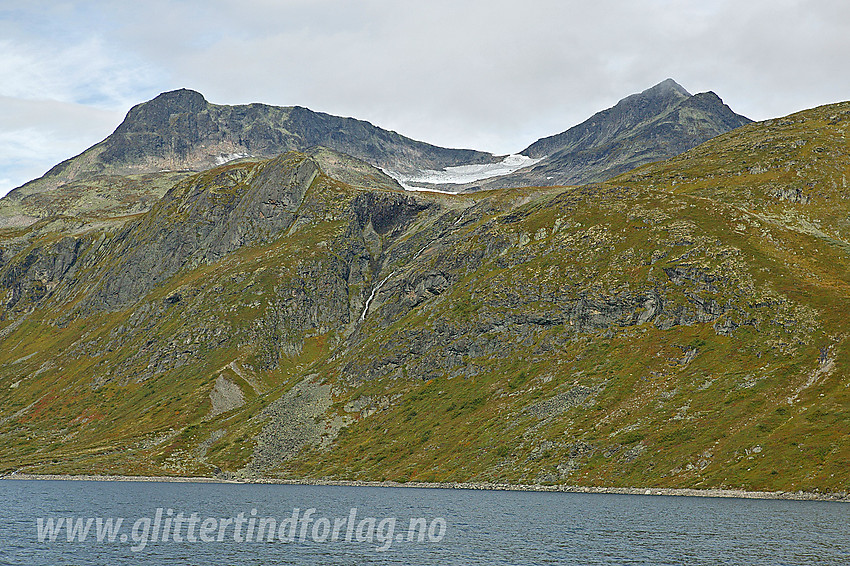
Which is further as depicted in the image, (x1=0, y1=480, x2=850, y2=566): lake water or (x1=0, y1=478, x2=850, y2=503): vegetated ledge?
(x1=0, y1=478, x2=850, y2=503): vegetated ledge

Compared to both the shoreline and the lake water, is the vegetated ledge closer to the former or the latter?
the shoreline

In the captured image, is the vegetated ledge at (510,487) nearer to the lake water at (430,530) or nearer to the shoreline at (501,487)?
the shoreline at (501,487)

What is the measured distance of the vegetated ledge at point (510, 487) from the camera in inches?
4259

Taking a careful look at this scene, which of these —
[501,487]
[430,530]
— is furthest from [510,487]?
[430,530]

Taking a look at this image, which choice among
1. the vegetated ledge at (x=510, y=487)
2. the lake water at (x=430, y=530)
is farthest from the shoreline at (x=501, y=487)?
the lake water at (x=430, y=530)

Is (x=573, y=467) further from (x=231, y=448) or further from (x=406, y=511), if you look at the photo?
(x=231, y=448)

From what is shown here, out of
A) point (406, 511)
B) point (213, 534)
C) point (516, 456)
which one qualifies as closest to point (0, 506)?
point (213, 534)

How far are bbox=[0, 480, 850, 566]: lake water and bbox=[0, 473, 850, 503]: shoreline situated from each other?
4.58 metres

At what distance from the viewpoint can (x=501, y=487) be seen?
142750 mm

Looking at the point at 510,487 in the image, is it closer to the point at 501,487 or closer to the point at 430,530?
the point at 501,487

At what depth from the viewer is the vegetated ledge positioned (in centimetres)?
10819

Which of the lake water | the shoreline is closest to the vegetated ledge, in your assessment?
the shoreline

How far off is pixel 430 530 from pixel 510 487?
61.4 m

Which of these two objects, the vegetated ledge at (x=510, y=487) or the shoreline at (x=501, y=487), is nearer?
the vegetated ledge at (x=510, y=487)
